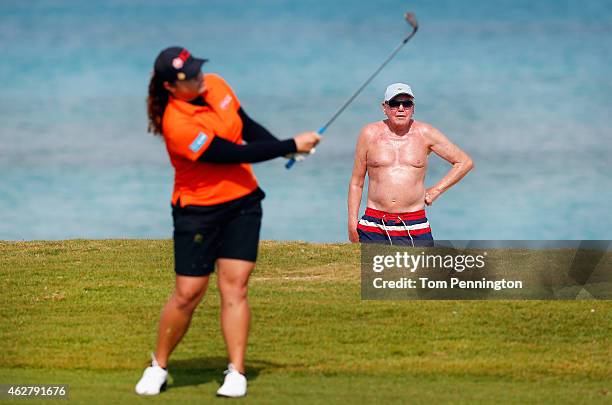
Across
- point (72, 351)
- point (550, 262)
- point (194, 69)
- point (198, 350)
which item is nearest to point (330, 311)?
point (198, 350)

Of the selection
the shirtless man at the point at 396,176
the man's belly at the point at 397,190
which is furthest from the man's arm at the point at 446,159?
the man's belly at the point at 397,190

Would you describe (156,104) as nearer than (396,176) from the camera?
Yes

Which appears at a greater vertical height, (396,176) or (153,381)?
(396,176)

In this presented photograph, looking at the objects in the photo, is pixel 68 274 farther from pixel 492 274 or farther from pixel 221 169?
pixel 221 169

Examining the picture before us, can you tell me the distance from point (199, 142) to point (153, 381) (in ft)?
6.75

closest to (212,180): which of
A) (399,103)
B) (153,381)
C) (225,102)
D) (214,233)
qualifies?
(214,233)

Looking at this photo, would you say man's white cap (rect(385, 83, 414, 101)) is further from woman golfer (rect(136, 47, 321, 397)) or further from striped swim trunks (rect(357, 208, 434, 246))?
woman golfer (rect(136, 47, 321, 397))

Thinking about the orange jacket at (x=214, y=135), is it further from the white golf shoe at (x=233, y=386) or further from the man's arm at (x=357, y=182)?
the man's arm at (x=357, y=182)

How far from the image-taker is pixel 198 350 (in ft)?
36.5

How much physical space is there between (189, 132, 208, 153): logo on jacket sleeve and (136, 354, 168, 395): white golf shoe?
1.92 metres

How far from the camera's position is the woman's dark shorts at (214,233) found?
27.8ft

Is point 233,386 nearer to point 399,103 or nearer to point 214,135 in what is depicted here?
point 214,135

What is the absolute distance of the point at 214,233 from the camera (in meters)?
8.51

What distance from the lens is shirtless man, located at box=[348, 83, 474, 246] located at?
43.9ft
